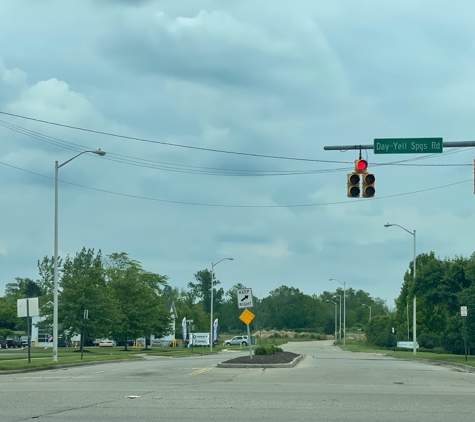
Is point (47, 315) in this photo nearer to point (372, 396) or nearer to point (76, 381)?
point (76, 381)

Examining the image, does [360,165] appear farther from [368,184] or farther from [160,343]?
[160,343]

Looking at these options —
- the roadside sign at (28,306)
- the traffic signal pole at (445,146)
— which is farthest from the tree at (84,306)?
A: the traffic signal pole at (445,146)

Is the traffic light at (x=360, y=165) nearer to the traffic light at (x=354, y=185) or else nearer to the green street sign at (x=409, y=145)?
the traffic light at (x=354, y=185)

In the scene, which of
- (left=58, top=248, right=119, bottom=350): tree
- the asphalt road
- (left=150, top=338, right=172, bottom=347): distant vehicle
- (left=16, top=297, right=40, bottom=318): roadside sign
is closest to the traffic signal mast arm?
the asphalt road

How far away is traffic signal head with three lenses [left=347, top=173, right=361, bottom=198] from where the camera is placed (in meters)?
20.4

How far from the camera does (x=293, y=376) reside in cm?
2403

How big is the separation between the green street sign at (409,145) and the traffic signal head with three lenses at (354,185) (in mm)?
1158

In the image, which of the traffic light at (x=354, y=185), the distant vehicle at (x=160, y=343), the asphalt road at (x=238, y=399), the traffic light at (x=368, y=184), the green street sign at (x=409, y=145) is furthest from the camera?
the distant vehicle at (x=160, y=343)

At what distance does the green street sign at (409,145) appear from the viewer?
20.8 m

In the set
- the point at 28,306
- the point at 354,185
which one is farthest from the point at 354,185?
the point at 28,306

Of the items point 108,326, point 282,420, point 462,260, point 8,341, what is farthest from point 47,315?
point 282,420

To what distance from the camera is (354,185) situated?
20.6 metres

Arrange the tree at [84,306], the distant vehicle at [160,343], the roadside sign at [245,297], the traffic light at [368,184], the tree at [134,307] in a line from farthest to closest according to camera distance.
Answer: the distant vehicle at [160,343]
the tree at [134,307]
the tree at [84,306]
the roadside sign at [245,297]
the traffic light at [368,184]

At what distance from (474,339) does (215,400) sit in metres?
35.1
